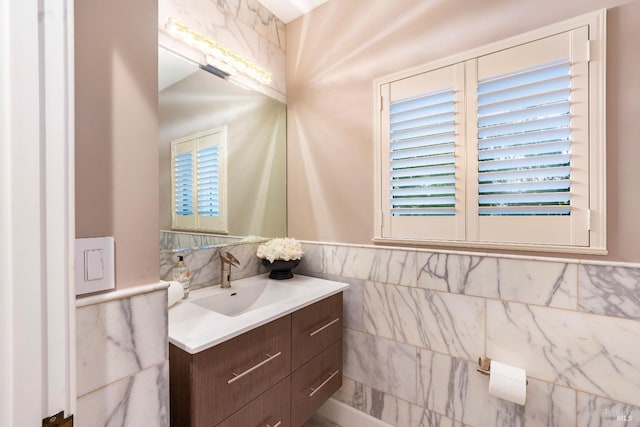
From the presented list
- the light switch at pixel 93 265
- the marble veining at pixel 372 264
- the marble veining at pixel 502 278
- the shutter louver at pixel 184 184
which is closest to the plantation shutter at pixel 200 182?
the shutter louver at pixel 184 184

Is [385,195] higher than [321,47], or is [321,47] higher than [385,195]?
[321,47]

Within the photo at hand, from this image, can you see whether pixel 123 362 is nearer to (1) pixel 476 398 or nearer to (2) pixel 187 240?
(2) pixel 187 240

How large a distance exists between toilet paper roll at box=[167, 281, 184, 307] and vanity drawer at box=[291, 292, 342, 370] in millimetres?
518

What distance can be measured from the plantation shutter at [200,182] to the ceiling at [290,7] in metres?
0.96

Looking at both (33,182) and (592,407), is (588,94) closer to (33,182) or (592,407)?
(592,407)

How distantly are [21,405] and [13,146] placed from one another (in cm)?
45

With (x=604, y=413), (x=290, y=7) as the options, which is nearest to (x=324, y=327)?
(x=604, y=413)

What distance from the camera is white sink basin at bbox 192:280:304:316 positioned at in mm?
1453

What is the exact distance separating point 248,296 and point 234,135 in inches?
38.5

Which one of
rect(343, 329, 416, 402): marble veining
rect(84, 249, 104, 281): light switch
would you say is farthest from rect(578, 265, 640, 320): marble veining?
rect(84, 249, 104, 281): light switch

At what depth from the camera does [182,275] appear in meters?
1.38

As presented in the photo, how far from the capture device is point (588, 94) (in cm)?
111

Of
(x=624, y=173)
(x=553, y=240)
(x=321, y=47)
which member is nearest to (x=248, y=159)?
(x=321, y=47)

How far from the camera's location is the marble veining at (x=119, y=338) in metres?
0.62
